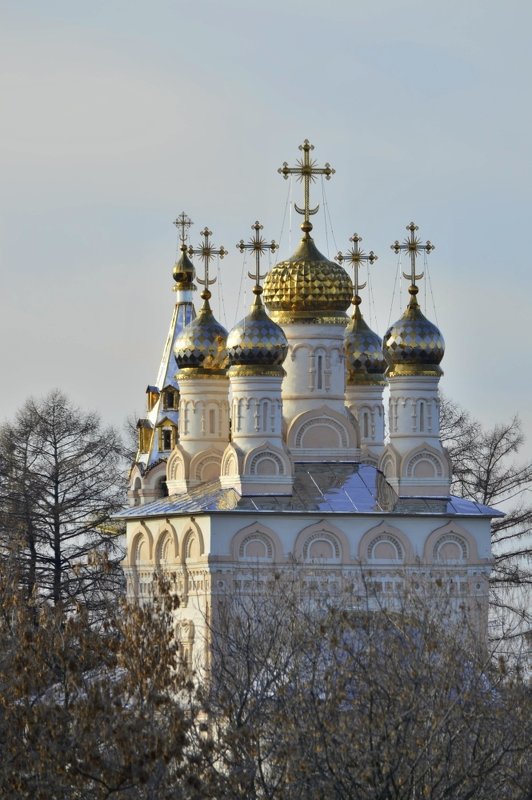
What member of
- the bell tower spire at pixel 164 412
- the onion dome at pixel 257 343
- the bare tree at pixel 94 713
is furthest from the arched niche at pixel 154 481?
the bare tree at pixel 94 713

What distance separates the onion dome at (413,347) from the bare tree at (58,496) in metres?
8.17

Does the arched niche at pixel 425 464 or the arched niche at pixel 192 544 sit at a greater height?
the arched niche at pixel 425 464

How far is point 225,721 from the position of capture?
2634 cm

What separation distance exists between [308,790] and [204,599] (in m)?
13.7

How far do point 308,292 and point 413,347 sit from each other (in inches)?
65.2

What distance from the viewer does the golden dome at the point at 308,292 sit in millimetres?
40969

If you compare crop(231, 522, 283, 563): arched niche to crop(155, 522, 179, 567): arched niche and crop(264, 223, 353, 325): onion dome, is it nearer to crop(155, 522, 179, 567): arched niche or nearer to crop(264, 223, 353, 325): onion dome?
crop(155, 522, 179, 567): arched niche

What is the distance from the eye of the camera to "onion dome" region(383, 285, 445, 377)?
40.3m

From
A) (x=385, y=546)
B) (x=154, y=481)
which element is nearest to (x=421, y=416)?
(x=385, y=546)

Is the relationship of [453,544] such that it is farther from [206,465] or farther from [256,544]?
[206,465]

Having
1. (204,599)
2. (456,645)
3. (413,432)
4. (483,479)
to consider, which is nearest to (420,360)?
(413,432)

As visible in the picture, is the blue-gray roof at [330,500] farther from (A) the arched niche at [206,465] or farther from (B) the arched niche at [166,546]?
(A) the arched niche at [206,465]

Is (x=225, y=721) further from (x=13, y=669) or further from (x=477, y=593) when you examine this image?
(x=477, y=593)

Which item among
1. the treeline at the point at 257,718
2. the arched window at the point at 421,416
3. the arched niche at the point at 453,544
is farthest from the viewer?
the arched window at the point at 421,416
